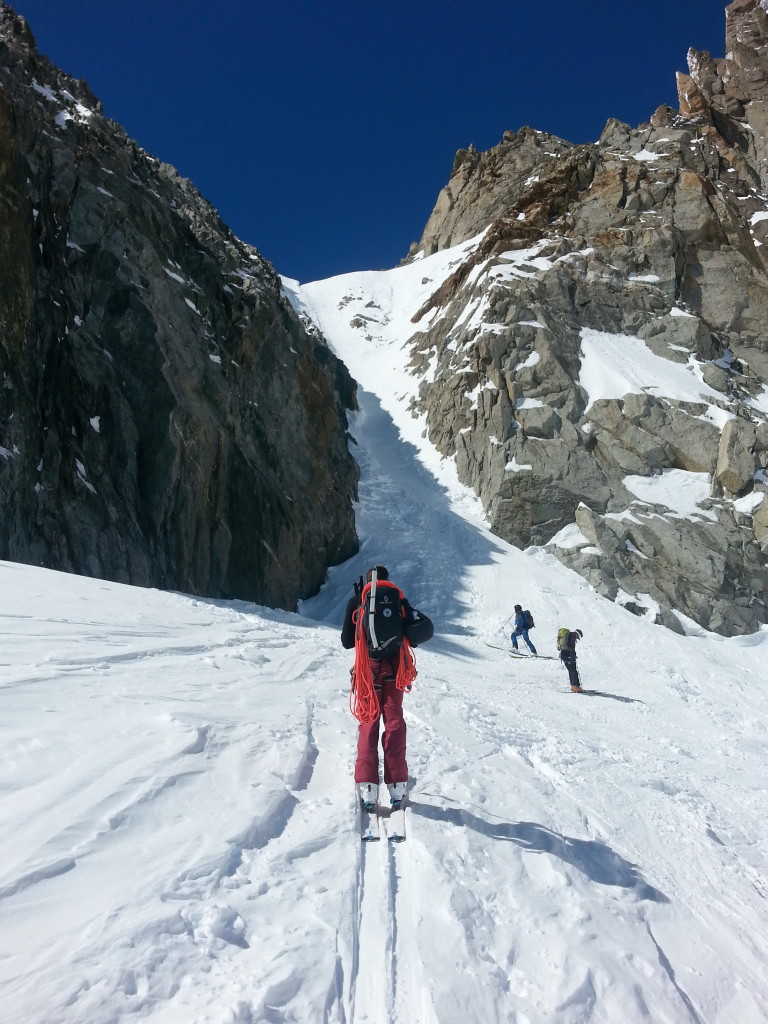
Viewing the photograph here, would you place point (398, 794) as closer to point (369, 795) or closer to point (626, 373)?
point (369, 795)

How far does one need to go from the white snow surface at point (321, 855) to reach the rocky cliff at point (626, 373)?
64.2 feet

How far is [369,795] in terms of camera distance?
4316 millimetres

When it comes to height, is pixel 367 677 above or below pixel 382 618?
below

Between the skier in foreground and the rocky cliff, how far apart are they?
2159cm

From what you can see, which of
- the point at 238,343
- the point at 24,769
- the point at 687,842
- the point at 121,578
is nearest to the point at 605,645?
the point at 121,578

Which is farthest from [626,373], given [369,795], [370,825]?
[370,825]

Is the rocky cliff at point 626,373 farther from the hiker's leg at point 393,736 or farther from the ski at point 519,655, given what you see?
the hiker's leg at point 393,736

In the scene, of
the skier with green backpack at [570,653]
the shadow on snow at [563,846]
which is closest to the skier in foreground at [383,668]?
the shadow on snow at [563,846]

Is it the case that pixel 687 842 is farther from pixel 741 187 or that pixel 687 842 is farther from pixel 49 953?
pixel 741 187

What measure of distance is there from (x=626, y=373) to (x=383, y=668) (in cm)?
3326

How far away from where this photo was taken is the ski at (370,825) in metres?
3.92

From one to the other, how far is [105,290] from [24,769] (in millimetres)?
17679

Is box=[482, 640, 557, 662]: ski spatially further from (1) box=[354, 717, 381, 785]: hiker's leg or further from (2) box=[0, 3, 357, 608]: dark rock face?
(1) box=[354, 717, 381, 785]: hiker's leg

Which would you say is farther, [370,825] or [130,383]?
[130,383]
